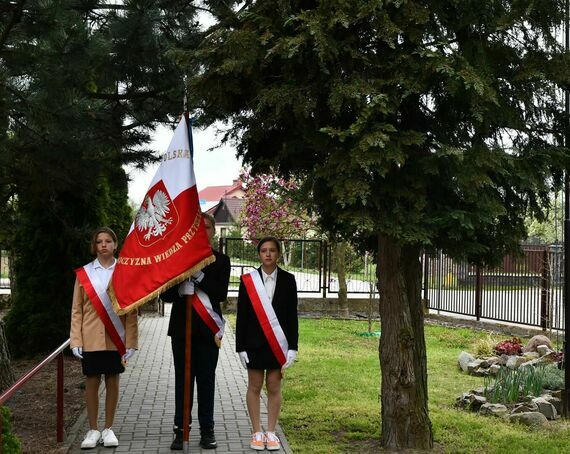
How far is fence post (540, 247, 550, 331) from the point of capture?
14564 mm

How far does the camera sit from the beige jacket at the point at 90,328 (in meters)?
6.08

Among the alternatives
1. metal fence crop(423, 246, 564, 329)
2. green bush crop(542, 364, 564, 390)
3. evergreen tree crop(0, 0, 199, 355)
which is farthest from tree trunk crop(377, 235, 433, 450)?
metal fence crop(423, 246, 564, 329)

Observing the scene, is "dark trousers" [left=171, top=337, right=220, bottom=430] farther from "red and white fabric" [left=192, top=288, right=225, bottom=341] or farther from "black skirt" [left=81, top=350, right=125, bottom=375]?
"black skirt" [left=81, top=350, right=125, bottom=375]

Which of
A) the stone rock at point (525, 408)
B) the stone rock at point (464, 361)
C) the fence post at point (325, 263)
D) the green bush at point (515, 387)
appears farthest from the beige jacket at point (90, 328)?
the fence post at point (325, 263)

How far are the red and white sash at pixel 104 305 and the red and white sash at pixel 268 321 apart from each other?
1.06 m

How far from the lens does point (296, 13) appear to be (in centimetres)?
565

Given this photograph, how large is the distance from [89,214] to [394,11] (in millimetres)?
7196

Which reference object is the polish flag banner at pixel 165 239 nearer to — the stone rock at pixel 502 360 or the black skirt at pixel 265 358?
the black skirt at pixel 265 358

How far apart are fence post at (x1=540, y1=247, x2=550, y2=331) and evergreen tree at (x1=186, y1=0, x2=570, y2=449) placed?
348 inches

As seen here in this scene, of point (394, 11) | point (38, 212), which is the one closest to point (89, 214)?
point (38, 212)

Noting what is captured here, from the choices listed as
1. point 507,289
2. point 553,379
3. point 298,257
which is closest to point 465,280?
point 507,289

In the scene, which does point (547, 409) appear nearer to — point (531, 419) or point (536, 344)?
point (531, 419)

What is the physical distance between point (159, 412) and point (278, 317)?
2.47m

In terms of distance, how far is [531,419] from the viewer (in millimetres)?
7469
